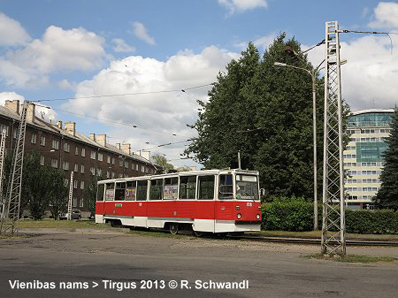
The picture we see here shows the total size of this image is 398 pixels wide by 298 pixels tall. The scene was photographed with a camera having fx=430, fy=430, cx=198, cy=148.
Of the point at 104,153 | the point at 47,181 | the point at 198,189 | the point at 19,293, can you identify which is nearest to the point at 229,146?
the point at 198,189

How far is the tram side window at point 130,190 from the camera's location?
26.1 metres

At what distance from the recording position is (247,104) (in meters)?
35.1

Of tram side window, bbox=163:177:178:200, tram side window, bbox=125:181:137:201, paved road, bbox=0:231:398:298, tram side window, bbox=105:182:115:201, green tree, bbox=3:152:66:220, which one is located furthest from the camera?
green tree, bbox=3:152:66:220

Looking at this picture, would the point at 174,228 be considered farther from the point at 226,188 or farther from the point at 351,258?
the point at 351,258

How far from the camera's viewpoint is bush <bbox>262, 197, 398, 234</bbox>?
2509 cm

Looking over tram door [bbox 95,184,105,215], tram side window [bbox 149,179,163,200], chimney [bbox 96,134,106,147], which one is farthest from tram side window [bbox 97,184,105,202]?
chimney [bbox 96,134,106,147]

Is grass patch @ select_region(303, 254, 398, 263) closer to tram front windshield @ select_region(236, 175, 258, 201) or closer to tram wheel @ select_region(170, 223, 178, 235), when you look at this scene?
tram front windshield @ select_region(236, 175, 258, 201)

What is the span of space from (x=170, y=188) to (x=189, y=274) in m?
13.8

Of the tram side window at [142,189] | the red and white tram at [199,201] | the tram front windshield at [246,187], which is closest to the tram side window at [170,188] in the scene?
the red and white tram at [199,201]

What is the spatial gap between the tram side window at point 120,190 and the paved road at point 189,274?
44.5 ft

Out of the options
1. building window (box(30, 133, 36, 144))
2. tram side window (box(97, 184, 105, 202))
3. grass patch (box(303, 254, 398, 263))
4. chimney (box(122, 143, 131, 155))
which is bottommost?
grass patch (box(303, 254, 398, 263))

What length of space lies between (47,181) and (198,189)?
2960 cm

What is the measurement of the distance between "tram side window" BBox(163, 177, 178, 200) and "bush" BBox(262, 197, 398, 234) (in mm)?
7112

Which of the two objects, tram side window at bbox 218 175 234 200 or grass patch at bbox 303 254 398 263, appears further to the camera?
tram side window at bbox 218 175 234 200
